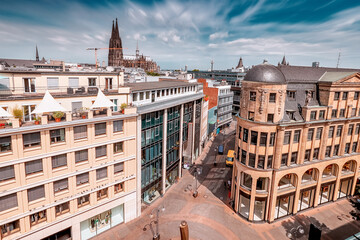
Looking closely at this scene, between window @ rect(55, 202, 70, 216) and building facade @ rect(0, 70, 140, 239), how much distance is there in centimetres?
11

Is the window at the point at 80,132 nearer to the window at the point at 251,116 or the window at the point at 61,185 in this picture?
the window at the point at 61,185

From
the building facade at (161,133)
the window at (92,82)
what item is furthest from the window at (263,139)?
the window at (92,82)

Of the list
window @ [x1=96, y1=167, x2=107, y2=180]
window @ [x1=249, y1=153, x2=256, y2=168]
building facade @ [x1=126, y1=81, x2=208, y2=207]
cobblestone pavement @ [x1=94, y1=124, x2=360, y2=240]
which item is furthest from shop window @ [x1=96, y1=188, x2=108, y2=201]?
window @ [x1=249, y1=153, x2=256, y2=168]

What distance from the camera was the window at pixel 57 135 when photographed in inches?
1079

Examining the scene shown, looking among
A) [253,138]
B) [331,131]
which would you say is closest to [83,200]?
[253,138]

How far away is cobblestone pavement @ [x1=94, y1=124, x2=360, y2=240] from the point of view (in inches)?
1366

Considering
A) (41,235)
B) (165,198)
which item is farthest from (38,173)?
(165,198)

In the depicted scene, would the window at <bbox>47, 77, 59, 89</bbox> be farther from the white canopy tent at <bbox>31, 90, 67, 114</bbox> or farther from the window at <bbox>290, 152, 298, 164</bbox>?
the window at <bbox>290, 152, 298, 164</bbox>

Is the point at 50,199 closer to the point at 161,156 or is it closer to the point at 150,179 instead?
the point at 150,179

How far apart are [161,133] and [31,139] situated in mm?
20460

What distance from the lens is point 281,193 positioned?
37.9 m

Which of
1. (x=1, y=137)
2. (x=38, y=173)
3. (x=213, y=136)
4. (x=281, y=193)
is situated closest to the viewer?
(x=1, y=137)

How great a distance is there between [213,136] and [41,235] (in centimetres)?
6650

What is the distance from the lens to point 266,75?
3403 cm
